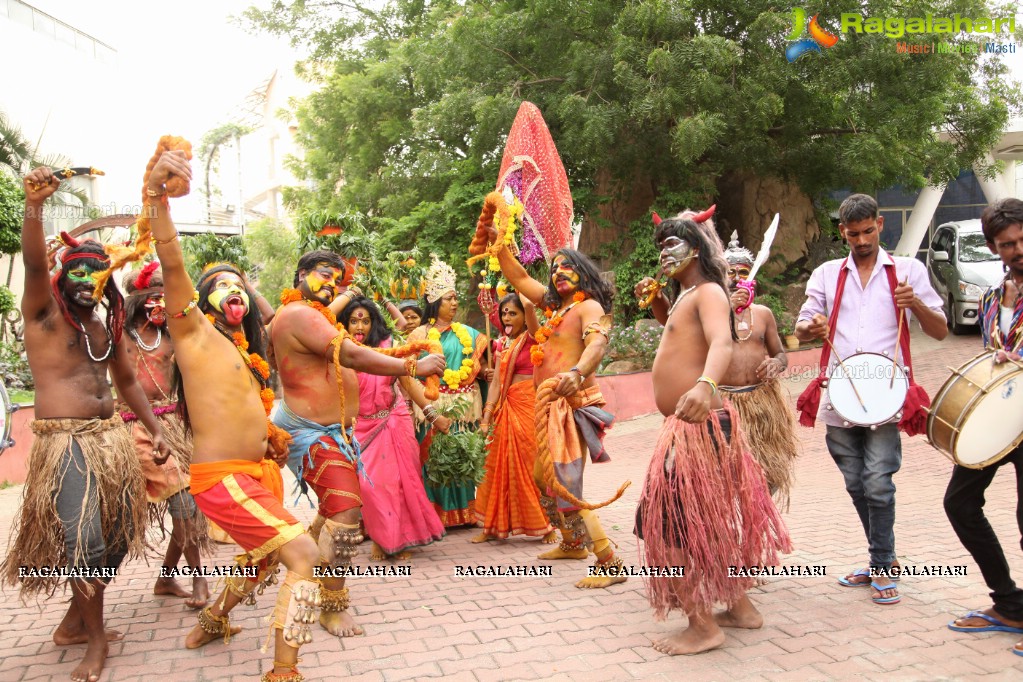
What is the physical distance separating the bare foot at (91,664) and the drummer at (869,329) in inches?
152

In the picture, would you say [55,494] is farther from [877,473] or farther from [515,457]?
[877,473]

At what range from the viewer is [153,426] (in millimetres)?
4477

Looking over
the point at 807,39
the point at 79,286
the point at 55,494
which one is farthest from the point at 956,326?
the point at 55,494

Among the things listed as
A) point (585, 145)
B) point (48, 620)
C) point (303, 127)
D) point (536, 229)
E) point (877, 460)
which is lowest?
point (48, 620)

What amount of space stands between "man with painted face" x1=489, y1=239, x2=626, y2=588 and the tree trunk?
10491 mm

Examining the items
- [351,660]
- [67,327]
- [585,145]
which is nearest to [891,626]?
[351,660]

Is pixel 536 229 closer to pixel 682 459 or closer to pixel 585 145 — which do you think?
pixel 682 459

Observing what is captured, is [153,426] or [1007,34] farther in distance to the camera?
[1007,34]

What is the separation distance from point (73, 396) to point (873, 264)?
4343 millimetres

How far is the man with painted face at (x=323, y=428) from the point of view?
14.6 feet

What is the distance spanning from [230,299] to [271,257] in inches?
864

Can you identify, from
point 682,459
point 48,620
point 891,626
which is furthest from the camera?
point 48,620

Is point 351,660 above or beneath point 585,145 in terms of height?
beneath

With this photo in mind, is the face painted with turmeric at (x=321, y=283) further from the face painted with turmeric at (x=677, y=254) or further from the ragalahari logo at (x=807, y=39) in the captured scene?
the ragalahari logo at (x=807, y=39)
